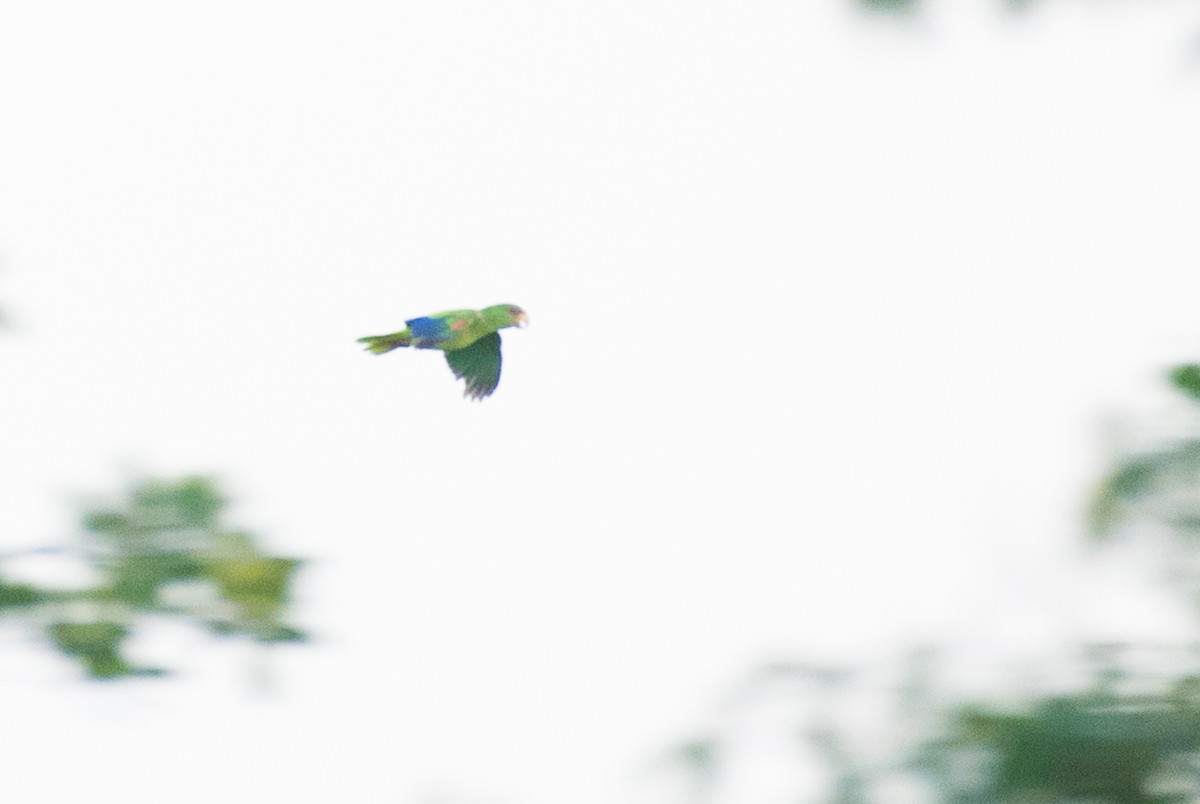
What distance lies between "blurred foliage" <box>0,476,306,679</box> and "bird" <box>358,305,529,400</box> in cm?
46

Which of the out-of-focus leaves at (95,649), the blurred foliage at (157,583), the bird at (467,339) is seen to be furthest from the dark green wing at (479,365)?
the out-of-focus leaves at (95,649)

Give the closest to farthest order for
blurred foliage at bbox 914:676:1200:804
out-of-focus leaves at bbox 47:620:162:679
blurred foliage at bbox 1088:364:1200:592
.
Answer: blurred foliage at bbox 914:676:1200:804
blurred foliage at bbox 1088:364:1200:592
out-of-focus leaves at bbox 47:620:162:679

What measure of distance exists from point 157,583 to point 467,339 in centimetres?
59

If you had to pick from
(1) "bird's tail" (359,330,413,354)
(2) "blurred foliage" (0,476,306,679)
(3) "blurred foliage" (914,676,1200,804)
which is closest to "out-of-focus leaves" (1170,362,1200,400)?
(3) "blurred foliage" (914,676,1200,804)

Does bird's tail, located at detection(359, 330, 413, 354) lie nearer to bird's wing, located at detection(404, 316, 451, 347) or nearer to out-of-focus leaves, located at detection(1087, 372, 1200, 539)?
bird's wing, located at detection(404, 316, 451, 347)

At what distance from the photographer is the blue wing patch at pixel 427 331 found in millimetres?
1518

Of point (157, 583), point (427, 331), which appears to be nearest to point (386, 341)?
point (427, 331)

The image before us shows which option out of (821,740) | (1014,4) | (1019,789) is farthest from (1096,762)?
(1014,4)

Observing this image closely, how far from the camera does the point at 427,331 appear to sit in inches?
61.1

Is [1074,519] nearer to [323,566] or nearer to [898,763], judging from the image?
[898,763]

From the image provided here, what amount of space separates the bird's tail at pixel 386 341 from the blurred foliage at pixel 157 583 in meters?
0.54

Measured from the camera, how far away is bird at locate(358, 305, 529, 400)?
1.49 metres

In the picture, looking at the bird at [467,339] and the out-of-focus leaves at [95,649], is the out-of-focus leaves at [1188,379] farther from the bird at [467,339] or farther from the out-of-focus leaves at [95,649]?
the out-of-focus leaves at [95,649]

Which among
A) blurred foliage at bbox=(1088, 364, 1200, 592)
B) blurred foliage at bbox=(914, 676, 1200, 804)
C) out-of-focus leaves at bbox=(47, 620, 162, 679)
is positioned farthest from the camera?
out-of-focus leaves at bbox=(47, 620, 162, 679)
